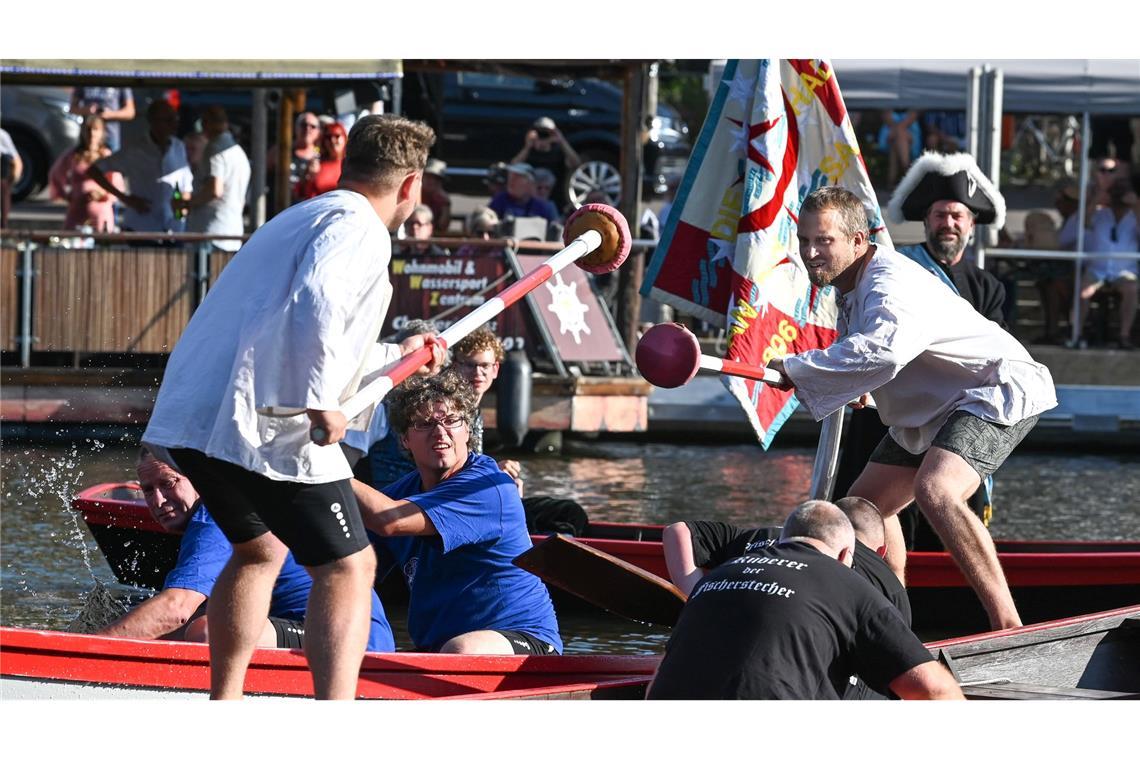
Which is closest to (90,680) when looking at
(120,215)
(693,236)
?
(693,236)

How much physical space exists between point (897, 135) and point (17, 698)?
14776 mm

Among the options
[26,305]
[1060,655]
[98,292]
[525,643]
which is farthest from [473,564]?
[26,305]

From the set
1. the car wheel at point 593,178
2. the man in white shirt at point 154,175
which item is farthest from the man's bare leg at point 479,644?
the car wheel at point 593,178

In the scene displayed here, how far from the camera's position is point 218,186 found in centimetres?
1358

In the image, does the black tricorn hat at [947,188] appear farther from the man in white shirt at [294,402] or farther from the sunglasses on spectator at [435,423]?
the man in white shirt at [294,402]

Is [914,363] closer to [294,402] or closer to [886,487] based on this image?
[886,487]

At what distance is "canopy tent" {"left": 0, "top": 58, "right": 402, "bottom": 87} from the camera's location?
12.5 meters

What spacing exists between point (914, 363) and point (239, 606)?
2785 millimetres

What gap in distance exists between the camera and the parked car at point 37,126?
1881 centimetres

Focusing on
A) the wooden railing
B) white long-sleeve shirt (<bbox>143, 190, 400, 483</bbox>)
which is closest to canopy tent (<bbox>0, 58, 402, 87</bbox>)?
the wooden railing

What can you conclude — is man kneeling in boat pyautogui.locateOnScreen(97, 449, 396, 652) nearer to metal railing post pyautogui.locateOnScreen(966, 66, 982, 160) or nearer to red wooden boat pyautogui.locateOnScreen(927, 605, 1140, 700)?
red wooden boat pyautogui.locateOnScreen(927, 605, 1140, 700)

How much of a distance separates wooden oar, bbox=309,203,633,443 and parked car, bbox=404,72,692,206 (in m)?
14.2

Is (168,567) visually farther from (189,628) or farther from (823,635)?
(823,635)

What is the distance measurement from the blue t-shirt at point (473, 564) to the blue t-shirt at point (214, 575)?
0.20 meters
